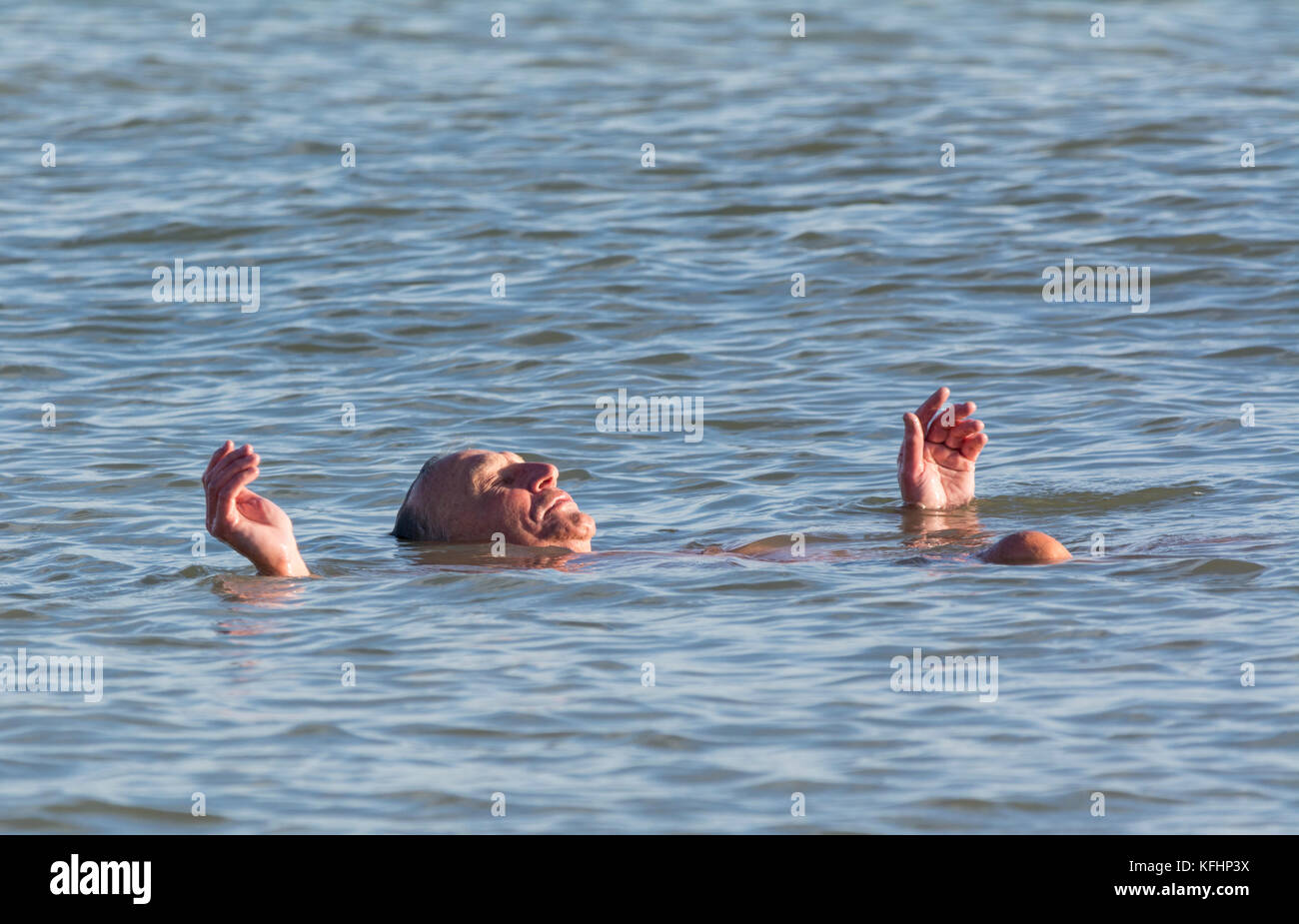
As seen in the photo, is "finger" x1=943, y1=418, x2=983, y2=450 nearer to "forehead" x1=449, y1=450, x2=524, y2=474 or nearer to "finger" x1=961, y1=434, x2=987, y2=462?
"finger" x1=961, y1=434, x2=987, y2=462

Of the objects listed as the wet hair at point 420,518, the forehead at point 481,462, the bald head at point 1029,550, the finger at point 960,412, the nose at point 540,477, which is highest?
the finger at point 960,412

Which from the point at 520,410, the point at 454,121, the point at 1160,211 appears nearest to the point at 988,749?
the point at 520,410

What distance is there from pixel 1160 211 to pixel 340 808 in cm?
1291

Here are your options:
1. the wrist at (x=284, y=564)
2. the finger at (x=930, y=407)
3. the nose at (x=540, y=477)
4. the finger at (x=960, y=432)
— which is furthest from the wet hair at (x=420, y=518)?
the finger at (x=960, y=432)

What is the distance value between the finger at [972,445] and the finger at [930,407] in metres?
0.23

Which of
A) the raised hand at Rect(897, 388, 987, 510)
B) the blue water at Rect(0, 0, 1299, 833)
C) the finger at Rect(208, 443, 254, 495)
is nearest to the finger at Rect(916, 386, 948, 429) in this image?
the raised hand at Rect(897, 388, 987, 510)

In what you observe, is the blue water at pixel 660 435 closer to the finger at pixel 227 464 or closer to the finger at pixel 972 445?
the finger at pixel 972 445

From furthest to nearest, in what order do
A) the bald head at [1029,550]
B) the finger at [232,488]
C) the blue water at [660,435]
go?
1. the bald head at [1029,550]
2. the finger at [232,488]
3. the blue water at [660,435]

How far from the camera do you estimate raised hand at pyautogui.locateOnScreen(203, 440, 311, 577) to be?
26.2 feet

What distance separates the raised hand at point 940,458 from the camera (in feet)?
32.4

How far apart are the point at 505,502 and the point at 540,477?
0.24 metres

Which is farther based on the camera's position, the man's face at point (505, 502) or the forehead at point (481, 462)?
the forehead at point (481, 462)

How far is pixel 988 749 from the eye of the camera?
20.9 ft
